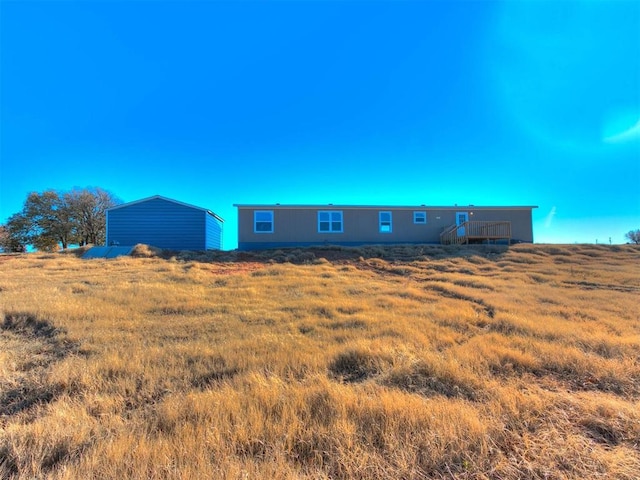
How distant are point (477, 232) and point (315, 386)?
20434 mm

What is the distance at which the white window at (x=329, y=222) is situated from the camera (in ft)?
68.6

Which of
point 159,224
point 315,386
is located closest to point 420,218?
point 159,224

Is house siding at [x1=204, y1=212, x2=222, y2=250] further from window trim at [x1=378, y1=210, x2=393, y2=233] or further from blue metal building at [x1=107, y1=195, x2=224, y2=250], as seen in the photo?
window trim at [x1=378, y1=210, x2=393, y2=233]

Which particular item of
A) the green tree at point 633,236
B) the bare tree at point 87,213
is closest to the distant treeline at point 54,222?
the bare tree at point 87,213

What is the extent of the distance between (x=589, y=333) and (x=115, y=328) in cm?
799

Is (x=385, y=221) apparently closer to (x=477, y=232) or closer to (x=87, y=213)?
(x=477, y=232)

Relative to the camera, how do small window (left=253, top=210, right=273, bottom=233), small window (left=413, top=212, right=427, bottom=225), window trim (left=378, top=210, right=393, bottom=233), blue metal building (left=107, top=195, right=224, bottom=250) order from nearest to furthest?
blue metal building (left=107, top=195, right=224, bottom=250)
small window (left=253, top=210, right=273, bottom=233)
window trim (left=378, top=210, right=393, bottom=233)
small window (left=413, top=212, right=427, bottom=225)

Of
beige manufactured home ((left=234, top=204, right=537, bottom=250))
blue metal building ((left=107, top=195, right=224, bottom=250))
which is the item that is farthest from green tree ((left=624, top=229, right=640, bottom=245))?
blue metal building ((left=107, top=195, right=224, bottom=250))

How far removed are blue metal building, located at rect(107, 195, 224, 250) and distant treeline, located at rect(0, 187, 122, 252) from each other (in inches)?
634

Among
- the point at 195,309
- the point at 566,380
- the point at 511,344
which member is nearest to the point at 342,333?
the point at 511,344

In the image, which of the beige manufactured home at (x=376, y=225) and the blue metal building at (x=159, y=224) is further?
the beige manufactured home at (x=376, y=225)

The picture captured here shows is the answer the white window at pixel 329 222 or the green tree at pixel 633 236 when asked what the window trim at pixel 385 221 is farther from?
the green tree at pixel 633 236

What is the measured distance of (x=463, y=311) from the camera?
6859mm

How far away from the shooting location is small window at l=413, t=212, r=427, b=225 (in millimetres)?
21719
